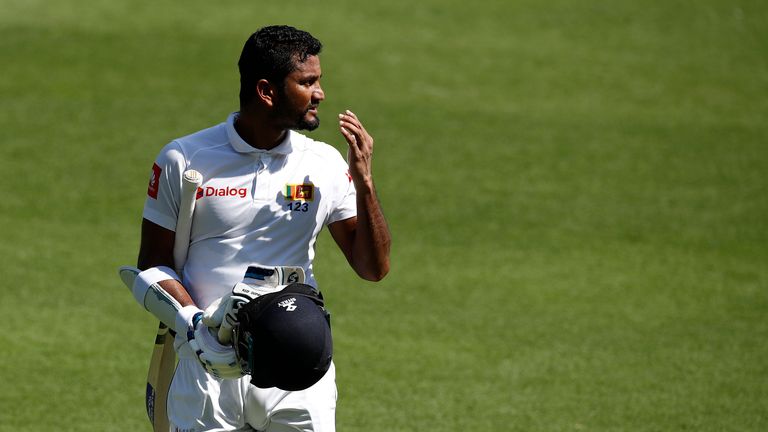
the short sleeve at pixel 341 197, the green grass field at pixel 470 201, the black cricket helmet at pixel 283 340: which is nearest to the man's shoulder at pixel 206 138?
the short sleeve at pixel 341 197

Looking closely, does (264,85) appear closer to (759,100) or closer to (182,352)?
(182,352)

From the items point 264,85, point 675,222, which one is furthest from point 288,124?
point 675,222

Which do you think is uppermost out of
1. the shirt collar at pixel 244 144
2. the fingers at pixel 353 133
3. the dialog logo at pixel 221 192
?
the fingers at pixel 353 133

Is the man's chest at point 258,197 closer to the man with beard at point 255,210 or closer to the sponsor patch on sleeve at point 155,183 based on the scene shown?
the man with beard at point 255,210

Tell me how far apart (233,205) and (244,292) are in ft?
2.01

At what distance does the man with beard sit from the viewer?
4.39 meters

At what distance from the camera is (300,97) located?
14.4 ft

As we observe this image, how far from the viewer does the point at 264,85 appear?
14.5ft

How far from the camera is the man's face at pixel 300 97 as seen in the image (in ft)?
14.4

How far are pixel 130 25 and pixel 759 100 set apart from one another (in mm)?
8391

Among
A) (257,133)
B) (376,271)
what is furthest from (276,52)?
(376,271)

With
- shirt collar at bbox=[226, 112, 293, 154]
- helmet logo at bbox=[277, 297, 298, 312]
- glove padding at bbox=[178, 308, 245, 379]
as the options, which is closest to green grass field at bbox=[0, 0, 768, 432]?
shirt collar at bbox=[226, 112, 293, 154]

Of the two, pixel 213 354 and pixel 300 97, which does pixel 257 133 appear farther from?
pixel 213 354

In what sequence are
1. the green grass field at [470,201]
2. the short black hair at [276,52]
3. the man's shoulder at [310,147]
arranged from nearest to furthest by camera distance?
the short black hair at [276,52]
the man's shoulder at [310,147]
the green grass field at [470,201]
